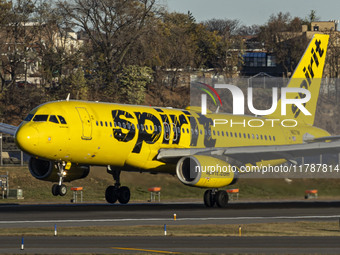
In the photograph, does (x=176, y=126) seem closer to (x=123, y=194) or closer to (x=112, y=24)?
(x=123, y=194)

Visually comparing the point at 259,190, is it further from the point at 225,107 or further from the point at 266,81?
the point at 266,81

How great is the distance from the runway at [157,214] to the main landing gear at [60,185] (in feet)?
4.00

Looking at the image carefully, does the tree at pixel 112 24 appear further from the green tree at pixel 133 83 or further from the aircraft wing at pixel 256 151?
the aircraft wing at pixel 256 151

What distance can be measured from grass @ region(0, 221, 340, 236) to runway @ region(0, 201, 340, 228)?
66.5 inches

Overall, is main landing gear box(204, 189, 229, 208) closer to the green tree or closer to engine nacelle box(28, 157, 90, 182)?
engine nacelle box(28, 157, 90, 182)

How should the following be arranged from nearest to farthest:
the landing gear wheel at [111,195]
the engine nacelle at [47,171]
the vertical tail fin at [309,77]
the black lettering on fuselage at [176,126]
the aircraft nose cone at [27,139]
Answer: the aircraft nose cone at [27,139]
the engine nacelle at [47,171]
the black lettering on fuselage at [176,126]
the landing gear wheel at [111,195]
the vertical tail fin at [309,77]

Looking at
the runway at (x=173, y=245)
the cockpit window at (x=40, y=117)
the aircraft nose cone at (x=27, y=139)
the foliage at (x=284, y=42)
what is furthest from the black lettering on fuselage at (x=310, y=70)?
the foliage at (x=284, y=42)

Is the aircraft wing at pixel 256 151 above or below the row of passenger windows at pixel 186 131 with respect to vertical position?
below

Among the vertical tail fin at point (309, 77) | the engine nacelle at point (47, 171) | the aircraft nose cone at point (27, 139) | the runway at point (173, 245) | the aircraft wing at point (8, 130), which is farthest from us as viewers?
the vertical tail fin at point (309, 77)

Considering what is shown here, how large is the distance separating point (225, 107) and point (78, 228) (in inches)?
3637

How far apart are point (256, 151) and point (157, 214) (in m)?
8.94

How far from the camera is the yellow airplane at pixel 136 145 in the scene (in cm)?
4650

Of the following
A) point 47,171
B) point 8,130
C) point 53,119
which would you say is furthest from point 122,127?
point 8,130

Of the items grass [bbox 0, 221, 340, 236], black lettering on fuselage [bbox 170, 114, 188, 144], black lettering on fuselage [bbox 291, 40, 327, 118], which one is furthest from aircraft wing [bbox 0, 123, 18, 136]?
black lettering on fuselage [bbox 291, 40, 327, 118]
